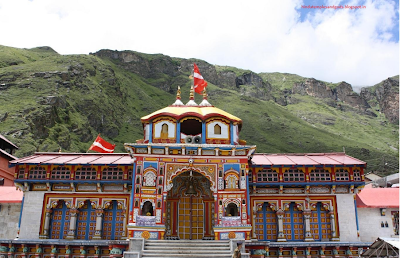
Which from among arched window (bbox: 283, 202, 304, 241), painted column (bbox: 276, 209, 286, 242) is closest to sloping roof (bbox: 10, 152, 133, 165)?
painted column (bbox: 276, 209, 286, 242)

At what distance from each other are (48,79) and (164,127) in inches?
3273

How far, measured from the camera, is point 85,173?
25750 mm

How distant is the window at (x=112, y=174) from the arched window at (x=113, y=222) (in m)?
1.92

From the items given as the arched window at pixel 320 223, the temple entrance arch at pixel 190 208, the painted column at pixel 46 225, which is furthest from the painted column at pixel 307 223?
the painted column at pixel 46 225

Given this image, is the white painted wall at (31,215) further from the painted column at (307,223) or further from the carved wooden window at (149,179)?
the painted column at (307,223)

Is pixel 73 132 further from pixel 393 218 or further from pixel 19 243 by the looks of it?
pixel 393 218

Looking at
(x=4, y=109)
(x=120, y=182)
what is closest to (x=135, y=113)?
(x=4, y=109)

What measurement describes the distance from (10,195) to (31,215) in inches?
134

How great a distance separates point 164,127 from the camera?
81.0ft

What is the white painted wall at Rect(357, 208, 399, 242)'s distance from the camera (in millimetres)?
25531

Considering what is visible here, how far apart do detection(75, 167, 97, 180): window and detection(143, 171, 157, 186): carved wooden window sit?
5.03 meters

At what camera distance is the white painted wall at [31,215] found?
81.2 ft

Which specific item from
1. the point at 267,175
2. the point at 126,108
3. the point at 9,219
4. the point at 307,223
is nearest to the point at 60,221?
the point at 9,219

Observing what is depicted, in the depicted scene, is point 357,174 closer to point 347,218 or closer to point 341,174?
point 341,174
